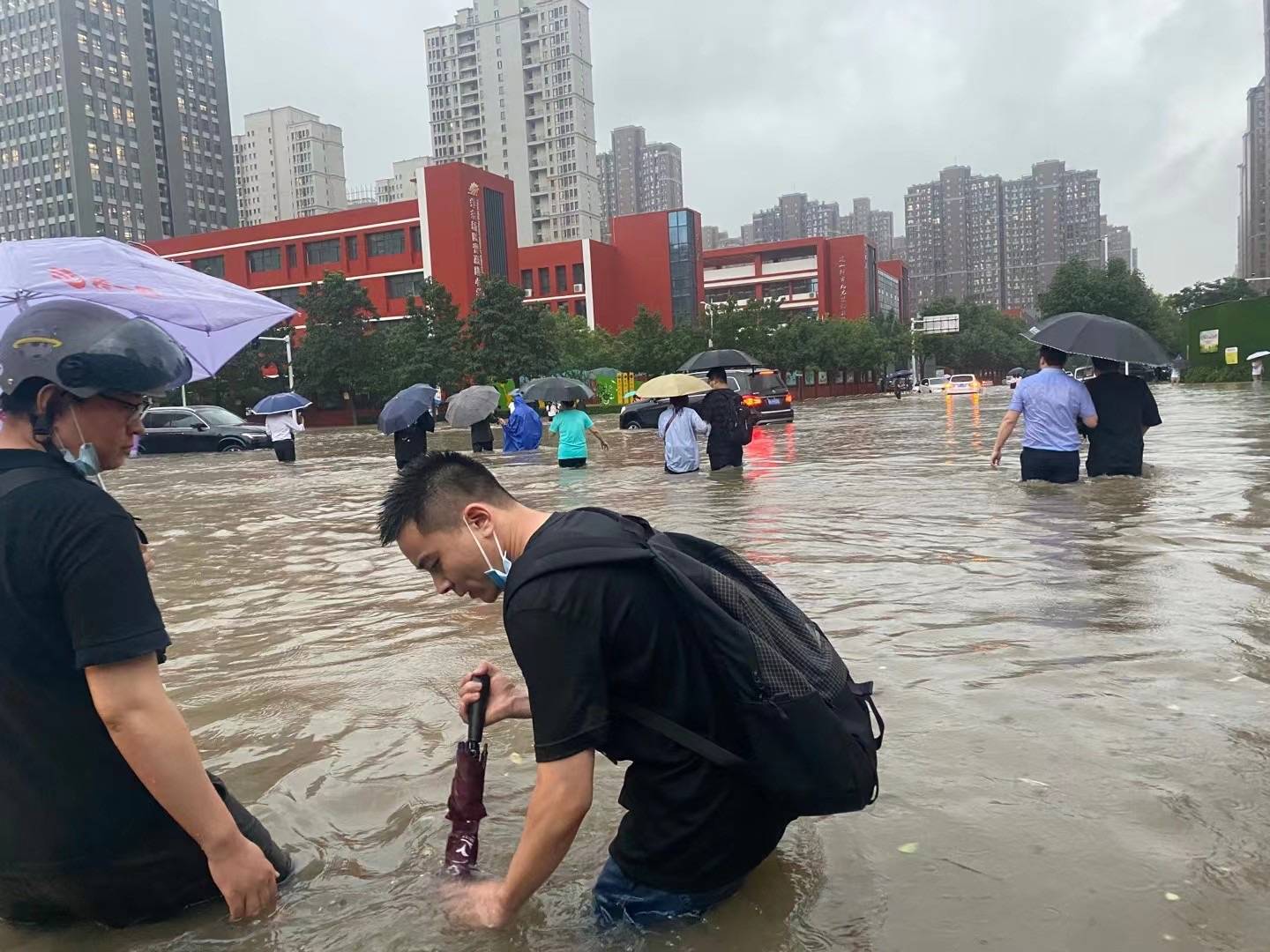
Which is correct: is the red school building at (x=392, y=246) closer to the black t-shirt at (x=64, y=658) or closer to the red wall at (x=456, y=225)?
the red wall at (x=456, y=225)

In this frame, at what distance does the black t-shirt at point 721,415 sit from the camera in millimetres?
12680


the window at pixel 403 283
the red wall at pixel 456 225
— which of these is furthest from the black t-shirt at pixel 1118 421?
the window at pixel 403 283

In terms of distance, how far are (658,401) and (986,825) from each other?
24.9 meters

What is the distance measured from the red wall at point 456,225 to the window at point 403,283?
1.67m

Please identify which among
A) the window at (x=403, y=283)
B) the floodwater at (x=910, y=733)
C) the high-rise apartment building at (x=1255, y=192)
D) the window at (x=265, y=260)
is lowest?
the floodwater at (x=910, y=733)

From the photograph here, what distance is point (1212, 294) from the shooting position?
295ft

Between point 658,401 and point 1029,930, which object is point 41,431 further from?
point 658,401

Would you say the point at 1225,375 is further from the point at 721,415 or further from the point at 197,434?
the point at 197,434

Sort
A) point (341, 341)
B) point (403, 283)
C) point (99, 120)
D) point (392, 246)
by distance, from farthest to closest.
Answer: point (99, 120), point (403, 283), point (392, 246), point (341, 341)

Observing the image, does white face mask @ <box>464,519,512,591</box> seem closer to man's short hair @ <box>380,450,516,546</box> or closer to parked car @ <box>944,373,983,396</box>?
man's short hair @ <box>380,450,516,546</box>

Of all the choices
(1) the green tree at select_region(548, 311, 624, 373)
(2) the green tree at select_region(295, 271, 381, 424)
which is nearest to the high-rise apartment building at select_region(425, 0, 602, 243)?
(1) the green tree at select_region(548, 311, 624, 373)

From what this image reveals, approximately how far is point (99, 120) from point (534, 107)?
→ 53.6 m

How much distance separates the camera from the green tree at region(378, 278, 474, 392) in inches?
1780

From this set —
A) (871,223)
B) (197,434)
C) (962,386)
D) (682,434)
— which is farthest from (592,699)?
(871,223)
